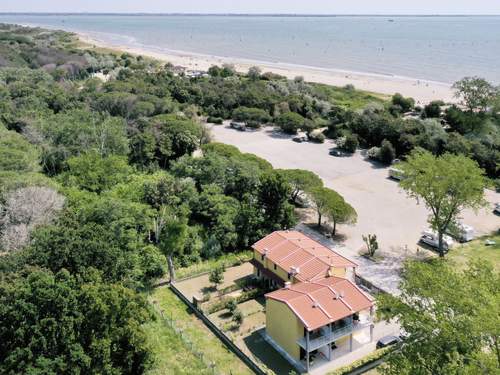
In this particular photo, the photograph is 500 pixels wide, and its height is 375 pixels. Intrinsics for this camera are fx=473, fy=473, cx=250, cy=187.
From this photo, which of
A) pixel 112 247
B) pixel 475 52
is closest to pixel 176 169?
pixel 112 247

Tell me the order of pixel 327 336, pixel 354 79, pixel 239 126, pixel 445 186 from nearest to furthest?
pixel 327 336
pixel 445 186
pixel 239 126
pixel 354 79

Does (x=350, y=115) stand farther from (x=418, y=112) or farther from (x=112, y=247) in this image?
(x=112, y=247)

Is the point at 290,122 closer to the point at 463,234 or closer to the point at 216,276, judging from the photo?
the point at 463,234

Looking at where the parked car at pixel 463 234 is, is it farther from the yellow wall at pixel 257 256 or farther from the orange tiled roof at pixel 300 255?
the yellow wall at pixel 257 256

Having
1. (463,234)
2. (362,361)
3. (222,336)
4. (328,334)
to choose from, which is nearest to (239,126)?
(463,234)

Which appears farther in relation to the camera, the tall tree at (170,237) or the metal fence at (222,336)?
the tall tree at (170,237)

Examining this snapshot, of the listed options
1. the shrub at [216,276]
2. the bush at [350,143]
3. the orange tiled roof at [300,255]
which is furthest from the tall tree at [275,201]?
the bush at [350,143]
